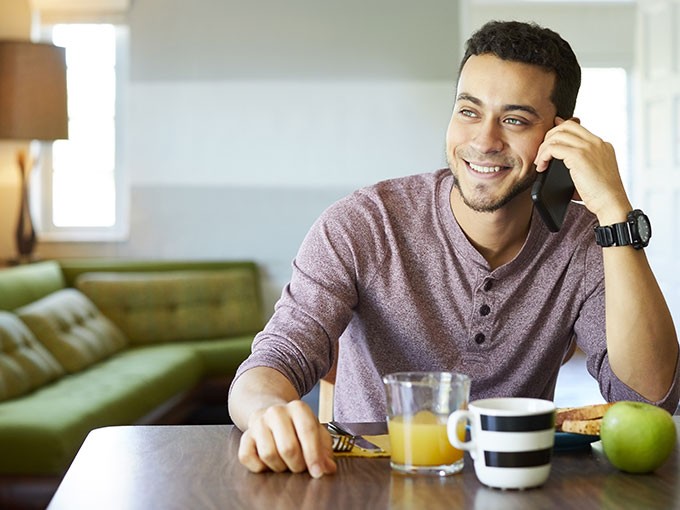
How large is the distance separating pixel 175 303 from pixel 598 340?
3.95 metres

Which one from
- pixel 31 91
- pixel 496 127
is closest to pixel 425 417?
pixel 496 127

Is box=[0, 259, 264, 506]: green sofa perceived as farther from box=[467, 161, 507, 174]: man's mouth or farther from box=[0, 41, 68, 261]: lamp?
box=[467, 161, 507, 174]: man's mouth

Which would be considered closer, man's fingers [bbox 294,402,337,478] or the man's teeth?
man's fingers [bbox 294,402,337,478]

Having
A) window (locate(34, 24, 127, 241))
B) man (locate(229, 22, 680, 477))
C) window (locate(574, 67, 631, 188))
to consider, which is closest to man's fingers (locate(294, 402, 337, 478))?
man (locate(229, 22, 680, 477))

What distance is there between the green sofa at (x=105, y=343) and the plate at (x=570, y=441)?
2117 mm

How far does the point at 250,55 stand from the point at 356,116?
717 mm

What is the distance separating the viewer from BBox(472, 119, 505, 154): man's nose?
1708 mm

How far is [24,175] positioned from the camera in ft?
17.9

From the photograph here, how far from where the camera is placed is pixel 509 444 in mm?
1072

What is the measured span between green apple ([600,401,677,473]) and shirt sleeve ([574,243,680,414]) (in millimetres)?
433

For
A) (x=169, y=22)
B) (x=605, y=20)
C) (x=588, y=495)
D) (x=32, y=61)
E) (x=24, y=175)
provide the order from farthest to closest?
(x=605, y=20), (x=169, y=22), (x=24, y=175), (x=32, y=61), (x=588, y=495)

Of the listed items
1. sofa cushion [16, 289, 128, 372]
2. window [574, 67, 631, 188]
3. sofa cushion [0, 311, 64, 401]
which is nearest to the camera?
sofa cushion [0, 311, 64, 401]

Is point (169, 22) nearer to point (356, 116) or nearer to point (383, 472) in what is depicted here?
point (356, 116)

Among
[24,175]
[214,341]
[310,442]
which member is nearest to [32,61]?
[24,175]
